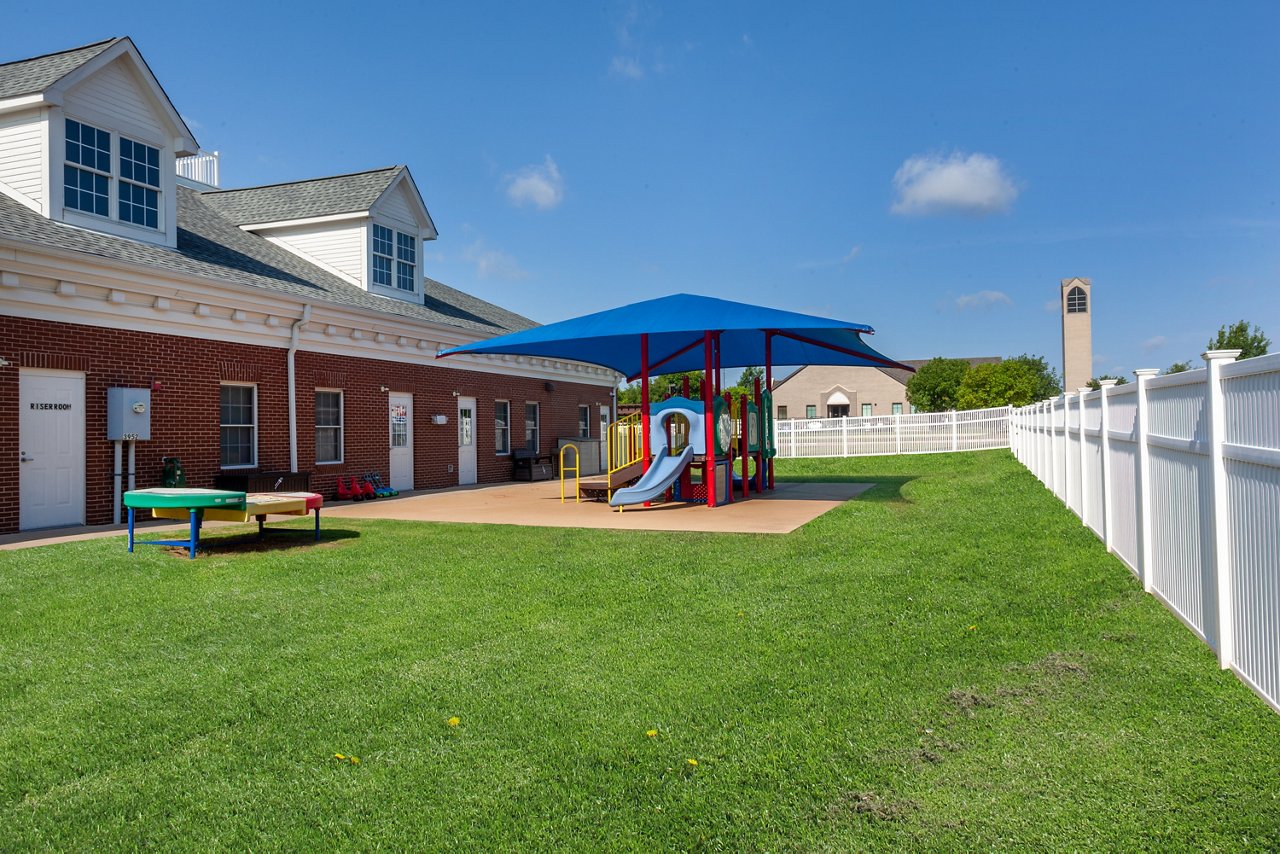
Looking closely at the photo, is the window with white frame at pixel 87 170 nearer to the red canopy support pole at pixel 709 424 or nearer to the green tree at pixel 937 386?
the red canopy support pole at pixel 709 424

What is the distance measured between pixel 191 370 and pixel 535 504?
19.4 ft

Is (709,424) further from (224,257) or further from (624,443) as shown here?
(224,257)

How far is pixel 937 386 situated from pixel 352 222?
48.3m

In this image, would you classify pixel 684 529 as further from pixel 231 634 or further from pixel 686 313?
pixel 231 634

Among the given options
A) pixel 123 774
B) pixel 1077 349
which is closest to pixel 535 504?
pixel 123 774

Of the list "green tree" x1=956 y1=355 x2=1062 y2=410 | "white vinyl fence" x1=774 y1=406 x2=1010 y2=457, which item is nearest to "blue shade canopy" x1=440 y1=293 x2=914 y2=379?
"white vinyl fence" x1=774 y1=406 x2=1010 y2=457

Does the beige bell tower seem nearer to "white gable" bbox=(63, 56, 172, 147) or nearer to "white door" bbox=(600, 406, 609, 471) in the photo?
"white door" bbox=(600, 406, 609, 471)

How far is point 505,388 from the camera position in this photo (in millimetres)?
22375

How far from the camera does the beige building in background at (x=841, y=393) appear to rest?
6316 cm

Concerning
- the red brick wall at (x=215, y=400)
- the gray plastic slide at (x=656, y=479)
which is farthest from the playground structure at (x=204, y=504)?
the gray plastic slide at (x=656, y=479)

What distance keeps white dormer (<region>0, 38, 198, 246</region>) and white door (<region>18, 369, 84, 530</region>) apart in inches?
115

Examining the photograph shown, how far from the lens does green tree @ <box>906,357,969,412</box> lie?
5877cm

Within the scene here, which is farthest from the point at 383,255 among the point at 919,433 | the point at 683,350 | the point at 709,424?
the point at 919,433

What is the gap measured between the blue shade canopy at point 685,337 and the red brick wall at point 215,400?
2.51 m
